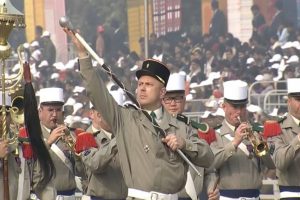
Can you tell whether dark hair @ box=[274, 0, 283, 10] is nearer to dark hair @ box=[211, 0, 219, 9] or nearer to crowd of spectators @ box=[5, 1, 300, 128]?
crowd of spectators @ box=[5, 1, 300, 128]

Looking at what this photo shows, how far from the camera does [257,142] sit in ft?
49.4

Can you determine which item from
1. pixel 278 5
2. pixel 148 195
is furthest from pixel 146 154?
pixel 278 5

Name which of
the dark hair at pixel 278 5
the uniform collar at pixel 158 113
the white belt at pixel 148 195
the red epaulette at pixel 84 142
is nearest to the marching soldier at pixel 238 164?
the red epaulette at pixel 84 142

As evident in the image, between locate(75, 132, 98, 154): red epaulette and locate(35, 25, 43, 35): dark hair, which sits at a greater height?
locate(35, 25, 43, 35): dark hair

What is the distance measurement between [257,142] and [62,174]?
2.73m

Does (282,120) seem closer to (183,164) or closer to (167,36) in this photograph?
(183,164)

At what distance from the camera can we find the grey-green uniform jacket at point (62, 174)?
53.5ft

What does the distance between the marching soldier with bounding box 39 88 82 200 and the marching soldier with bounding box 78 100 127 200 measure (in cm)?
54

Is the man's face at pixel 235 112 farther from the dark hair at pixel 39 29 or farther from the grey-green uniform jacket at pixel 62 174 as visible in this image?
the dark hair at pixel 39 29

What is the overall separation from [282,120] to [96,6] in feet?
50.9

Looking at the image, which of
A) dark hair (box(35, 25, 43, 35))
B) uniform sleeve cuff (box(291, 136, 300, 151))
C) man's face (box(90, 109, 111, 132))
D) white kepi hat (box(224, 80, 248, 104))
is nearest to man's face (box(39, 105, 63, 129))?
man's face (box(90, 109, 111, 132))

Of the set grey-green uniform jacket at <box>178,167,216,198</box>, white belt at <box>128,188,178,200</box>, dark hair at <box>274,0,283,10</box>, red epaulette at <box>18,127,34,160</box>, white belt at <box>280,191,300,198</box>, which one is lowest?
white belt at <box>280,191,300,198</box>

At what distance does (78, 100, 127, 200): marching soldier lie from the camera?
14.8 m

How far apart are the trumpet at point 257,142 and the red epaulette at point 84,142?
1800mm
